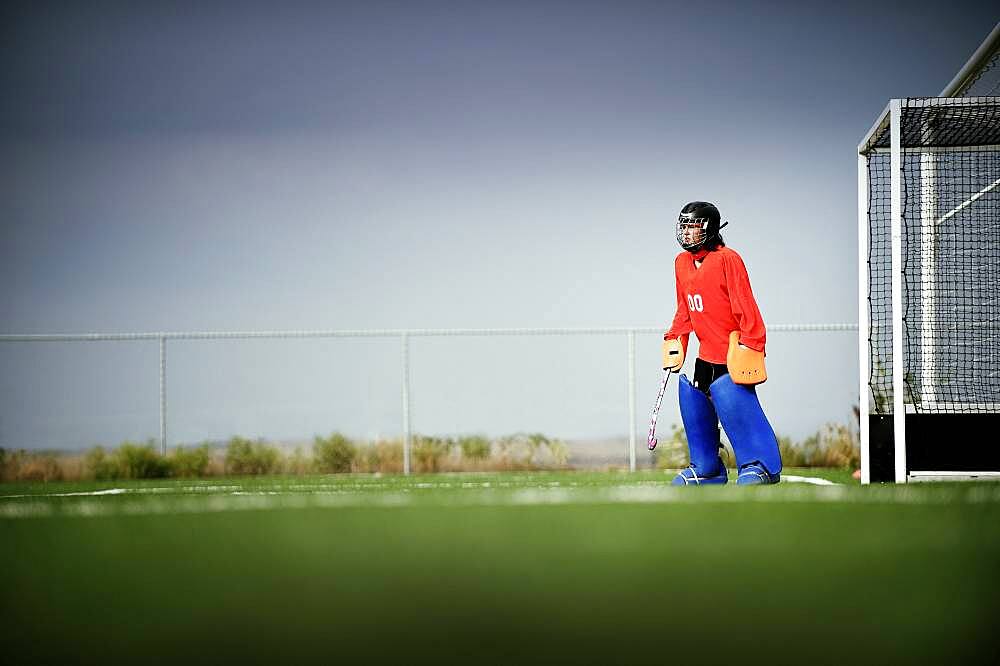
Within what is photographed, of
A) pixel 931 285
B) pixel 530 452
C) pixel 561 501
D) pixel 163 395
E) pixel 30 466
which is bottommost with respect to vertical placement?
pixel 30 466

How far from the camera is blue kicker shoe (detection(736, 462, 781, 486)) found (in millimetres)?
6895

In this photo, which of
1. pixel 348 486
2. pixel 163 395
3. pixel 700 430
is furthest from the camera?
pixel 163 395

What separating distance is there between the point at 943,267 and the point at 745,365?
2687 mm

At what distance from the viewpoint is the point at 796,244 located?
44.0 feet

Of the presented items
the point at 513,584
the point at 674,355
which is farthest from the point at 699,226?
the point at 513,584

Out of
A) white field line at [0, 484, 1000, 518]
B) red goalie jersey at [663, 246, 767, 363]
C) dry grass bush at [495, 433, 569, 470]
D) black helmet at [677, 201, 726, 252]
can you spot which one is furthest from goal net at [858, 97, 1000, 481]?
dry grass bush at [495, 433, 569, 470]

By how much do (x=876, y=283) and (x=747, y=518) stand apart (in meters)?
5.73

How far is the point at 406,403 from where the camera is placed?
13.0 m

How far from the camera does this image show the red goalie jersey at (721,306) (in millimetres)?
6957

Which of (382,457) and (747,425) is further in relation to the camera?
(382,457)

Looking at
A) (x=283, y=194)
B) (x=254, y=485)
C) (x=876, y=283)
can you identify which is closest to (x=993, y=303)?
(x=876, y=283)

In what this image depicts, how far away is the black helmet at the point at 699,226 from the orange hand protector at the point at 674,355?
0.74m

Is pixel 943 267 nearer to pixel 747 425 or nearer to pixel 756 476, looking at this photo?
pixel 747 425

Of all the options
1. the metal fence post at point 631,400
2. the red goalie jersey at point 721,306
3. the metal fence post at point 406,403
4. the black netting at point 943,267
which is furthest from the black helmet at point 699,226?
the metal fence post at point 406,403
